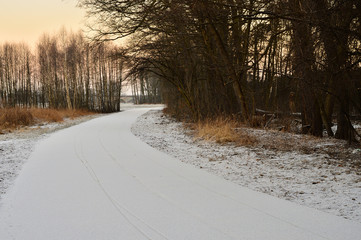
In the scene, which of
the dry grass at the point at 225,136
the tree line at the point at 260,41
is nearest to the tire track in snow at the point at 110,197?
the tree line at the point at 260,41

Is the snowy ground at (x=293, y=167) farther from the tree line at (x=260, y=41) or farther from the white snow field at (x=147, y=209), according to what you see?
the tree line at (x=260, y=41)

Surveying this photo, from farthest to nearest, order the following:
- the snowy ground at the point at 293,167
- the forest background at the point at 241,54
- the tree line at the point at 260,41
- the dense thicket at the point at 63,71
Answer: the dense thicket at the point at 63,71 < the forest background at the point at 241,54 < the tree line at the point at 260,41 < the snowy ground at the point at 293,167

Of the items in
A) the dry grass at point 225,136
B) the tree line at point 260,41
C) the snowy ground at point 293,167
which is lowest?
the snowy ground at point 293,167

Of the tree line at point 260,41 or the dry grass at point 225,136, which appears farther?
the dry grass at point 225,136

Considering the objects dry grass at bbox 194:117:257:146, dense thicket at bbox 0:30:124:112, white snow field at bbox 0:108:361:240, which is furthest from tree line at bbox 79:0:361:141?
dense thicket at bbox 0:30:124:112

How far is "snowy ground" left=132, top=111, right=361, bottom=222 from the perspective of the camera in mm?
4297

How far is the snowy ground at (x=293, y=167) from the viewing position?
4.30 metres

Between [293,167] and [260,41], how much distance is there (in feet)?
25.4

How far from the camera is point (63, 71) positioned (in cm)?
3675

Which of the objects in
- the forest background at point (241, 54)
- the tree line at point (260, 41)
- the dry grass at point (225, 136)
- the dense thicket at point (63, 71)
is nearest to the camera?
the tree line at point (260, 41)

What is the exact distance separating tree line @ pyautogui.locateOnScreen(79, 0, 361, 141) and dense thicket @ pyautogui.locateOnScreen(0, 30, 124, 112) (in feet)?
63.9

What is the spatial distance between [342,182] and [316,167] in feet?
3.55

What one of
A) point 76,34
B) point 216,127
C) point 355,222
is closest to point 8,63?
point 76,34

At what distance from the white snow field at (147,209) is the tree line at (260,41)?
348 centimetres
